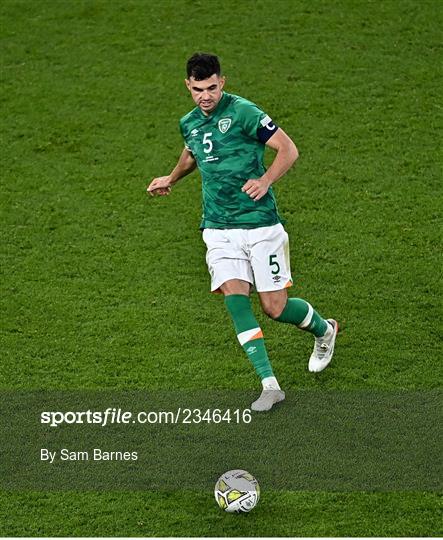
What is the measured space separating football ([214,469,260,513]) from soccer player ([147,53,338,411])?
1.00m

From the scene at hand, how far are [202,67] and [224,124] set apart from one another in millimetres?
394

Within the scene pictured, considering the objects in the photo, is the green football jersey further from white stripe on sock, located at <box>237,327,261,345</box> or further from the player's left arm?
white stripe on sock, located at <box>237,327,261,345</box>

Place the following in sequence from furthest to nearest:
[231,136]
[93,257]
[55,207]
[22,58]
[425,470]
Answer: [22,58], [55,207], [93,257], [231,136], [425,470]

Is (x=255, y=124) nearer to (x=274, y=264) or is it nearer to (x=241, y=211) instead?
(x=241, y=211)

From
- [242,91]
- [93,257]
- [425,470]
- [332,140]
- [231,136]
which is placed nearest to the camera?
[425,470]

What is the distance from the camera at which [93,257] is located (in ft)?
30.6

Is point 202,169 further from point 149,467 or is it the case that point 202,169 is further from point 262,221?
point 149,467

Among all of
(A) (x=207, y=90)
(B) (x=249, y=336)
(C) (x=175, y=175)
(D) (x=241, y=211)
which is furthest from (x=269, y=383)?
(A) (x=207, y=90)

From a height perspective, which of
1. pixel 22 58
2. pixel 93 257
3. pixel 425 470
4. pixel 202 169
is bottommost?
pixel 425 470

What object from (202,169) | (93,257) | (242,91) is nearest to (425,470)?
(202,169)

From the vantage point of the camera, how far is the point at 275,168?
711 cm

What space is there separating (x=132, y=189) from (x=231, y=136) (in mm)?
3151

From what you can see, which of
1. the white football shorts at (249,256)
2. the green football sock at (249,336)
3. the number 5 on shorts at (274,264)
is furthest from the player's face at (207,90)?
the green football sock at (249,336)

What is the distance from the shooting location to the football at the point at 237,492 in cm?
628
